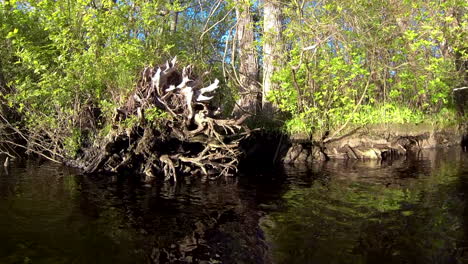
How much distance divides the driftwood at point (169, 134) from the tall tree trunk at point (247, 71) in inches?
131

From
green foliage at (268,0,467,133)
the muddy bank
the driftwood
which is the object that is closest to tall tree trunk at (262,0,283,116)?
green foliage at (268,0,467,133)

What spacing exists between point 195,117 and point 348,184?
4.38m

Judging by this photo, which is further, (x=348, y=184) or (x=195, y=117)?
(x=195, y=117)

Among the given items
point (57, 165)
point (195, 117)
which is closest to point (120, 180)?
point (195, 117)

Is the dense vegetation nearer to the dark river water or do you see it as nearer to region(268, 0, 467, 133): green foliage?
region(268, 0, 467, 133): green foliage

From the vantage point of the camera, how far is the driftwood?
10742 millimetres

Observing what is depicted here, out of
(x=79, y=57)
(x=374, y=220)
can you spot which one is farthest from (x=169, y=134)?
(x=374, y=220)

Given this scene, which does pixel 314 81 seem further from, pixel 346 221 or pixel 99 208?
pixel 99 208

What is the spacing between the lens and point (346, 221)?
6605 mm

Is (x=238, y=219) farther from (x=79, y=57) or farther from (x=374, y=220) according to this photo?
(x=79, y=57)

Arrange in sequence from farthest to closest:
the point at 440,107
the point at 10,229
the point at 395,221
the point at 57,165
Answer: the point at 440,107
the point at 57,165
the point at 395,221
the point at 10,229

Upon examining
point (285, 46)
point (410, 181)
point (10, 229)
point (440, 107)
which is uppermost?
point (285, 46)

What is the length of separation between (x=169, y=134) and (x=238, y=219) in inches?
193

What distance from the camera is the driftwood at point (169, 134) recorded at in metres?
10.7
